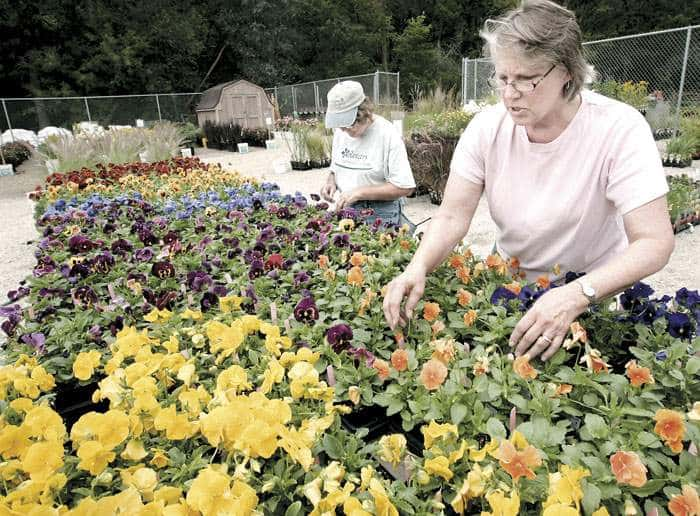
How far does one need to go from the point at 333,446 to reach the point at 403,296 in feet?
1.72

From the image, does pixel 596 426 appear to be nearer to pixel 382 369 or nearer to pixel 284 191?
pixel 382 369

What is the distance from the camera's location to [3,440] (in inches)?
36.3

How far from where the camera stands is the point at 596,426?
92 centimetres

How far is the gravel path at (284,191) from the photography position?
393 cm

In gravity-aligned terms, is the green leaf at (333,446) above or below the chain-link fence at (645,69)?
above

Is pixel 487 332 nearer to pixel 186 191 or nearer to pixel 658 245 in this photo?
pixel 658 245

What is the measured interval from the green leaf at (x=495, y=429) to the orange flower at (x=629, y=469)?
20 cm

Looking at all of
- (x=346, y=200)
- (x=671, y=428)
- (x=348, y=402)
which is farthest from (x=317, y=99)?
(x=671, y=428)

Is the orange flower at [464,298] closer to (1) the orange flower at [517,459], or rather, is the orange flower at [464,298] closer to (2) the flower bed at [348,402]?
(2) the flower bed at [348,402]

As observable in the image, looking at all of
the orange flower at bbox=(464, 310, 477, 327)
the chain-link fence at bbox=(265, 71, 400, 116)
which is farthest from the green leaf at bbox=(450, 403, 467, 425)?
the chain-link fence at bbox=(265, 71, 400, 116)

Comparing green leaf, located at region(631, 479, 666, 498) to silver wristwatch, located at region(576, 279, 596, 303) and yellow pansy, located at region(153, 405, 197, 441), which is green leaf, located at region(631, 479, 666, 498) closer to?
silver wristwatch, located at region(576, 279, 596, 303)

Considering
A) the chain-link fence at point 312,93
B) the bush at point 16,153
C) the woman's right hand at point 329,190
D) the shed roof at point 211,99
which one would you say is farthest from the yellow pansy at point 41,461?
the shed roof at point 211,99

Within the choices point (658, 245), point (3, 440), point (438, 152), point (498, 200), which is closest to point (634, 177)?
point (658, 245)

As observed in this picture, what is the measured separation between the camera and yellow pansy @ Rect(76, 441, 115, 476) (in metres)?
0.85
